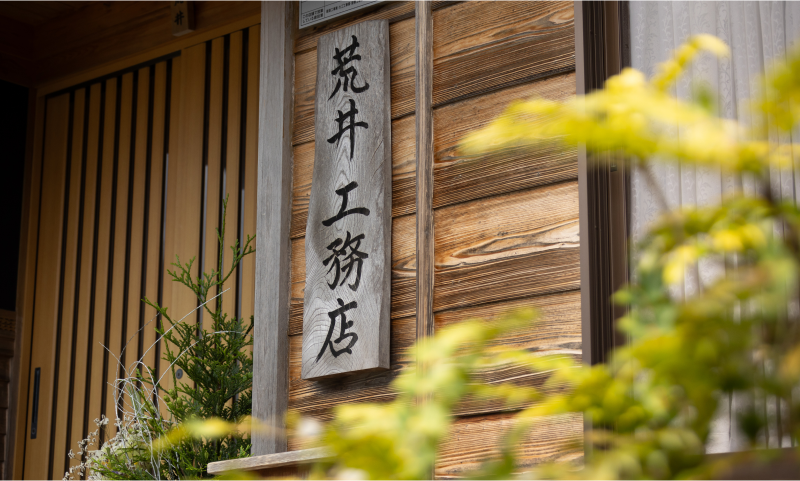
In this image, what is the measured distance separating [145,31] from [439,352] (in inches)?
156

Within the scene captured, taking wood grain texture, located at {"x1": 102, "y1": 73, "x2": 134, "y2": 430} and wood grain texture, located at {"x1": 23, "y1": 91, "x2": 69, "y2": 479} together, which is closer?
wood grain texture, located at {"x1": 102, "y1": 73, "x2": 134, "y2": 430}

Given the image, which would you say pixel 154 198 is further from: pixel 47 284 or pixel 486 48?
pixel 486 48

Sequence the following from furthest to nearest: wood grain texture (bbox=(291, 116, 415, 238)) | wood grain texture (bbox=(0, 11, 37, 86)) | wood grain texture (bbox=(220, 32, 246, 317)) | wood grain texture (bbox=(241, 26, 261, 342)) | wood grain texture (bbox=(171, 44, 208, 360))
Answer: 1. wood grain texture (bbox=(0, 11, 37, 86))
2. wood grain texture (bbox=(171, 44, 208, 360))
3. wood grain texture (bbox=(220, 32, 246, 317))
4. wood grain texture (bbox=(241, 26, 261, 342))
5. wood grain texture (bbox=(291, 116, 415, 238))

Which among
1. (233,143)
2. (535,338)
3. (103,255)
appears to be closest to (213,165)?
(233,143)

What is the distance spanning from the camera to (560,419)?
197 cm

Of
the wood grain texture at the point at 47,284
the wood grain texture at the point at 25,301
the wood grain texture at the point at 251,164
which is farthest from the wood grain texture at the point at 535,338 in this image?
the wood grain texture at the point at 25,301

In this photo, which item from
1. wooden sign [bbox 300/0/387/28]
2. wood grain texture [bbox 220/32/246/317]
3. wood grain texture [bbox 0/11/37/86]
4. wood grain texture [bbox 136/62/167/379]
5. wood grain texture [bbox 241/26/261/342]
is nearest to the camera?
wooden sign [bbox 300/0/387/28]

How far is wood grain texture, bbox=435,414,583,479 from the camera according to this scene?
1.94 meters

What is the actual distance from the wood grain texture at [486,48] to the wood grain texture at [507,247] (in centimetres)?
30

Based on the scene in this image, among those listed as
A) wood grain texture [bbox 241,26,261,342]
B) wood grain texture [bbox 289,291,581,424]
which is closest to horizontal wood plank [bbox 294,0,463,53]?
wood grain texture [bbox 289,291,581,424]

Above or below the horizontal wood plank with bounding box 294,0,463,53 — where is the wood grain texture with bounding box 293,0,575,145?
below

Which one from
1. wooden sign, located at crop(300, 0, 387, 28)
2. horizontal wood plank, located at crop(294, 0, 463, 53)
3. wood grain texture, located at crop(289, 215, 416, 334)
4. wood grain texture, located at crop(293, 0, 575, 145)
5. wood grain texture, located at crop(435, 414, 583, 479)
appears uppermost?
wooden sign, located at crop(300, 0, 387, 28)

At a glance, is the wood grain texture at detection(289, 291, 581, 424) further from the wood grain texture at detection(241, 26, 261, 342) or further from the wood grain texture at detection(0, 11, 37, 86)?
the wood grain texture at detection(0, 11, 37, 86)

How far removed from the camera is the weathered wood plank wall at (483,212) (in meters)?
2.03
